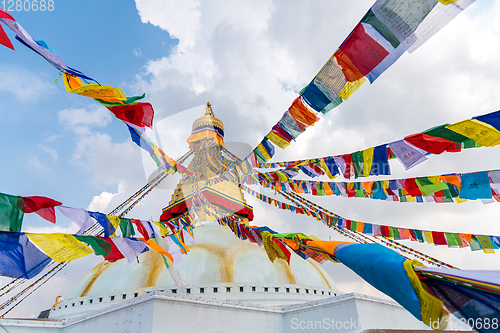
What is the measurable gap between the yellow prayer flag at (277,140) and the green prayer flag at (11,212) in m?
4.14

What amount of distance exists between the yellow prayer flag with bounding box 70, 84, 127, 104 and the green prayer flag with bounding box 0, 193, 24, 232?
1586 mm

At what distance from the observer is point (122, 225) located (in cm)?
526

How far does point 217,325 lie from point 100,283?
5129 millimetres

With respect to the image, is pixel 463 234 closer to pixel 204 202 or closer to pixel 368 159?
pixel 368 159

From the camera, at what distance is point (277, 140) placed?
238 inches

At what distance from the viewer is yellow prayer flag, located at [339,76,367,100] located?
12.8ft

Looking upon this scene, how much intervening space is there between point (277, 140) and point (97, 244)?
3.64m

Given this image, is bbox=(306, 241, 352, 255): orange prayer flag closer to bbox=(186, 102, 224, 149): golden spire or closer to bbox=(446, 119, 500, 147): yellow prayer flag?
bbox=(446, 119, 500, 147): yellow prayer flag

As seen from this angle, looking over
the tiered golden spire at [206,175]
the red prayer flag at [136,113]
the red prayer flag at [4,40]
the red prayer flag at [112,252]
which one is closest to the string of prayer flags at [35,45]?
the red prayer flag at [4,40]

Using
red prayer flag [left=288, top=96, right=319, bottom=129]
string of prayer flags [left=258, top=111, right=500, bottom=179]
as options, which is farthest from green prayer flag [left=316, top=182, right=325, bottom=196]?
red prayer flag [left=288, top=96, right=319, bottom=129]

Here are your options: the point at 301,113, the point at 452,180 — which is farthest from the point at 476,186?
the point at 301,113

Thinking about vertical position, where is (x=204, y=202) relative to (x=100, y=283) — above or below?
above

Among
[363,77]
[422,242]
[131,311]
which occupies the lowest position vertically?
[131,311]

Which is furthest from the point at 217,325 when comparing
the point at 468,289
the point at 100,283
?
the point at 468,289
